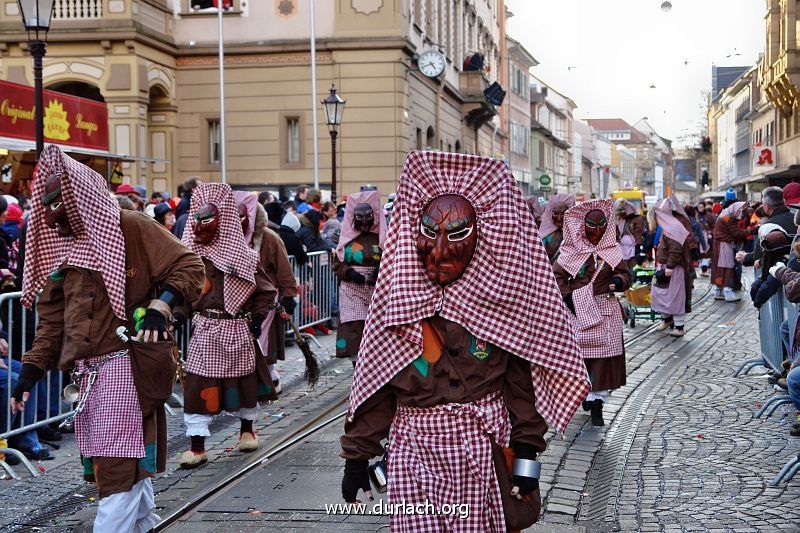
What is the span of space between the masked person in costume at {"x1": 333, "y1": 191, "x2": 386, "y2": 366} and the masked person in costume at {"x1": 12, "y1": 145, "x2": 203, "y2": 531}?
5.48m

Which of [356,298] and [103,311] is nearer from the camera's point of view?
[103,311]

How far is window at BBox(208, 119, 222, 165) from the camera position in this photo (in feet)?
104

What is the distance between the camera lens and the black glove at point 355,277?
10.9 meters

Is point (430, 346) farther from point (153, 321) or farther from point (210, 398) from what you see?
point (210, 398)

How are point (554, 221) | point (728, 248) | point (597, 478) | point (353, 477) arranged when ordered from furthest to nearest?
point (728, 248) < point (554, 221) < point (597, 478) < point (353, 477)

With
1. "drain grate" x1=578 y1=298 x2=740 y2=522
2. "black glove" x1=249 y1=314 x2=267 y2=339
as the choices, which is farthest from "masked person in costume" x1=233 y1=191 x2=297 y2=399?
"drain grate" x1=578 y1=298 x2=740 y2=522

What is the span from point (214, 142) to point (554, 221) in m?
21.6

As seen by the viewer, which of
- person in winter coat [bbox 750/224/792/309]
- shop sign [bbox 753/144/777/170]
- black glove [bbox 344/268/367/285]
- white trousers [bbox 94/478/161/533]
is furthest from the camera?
shop sign [bbox 753/144/777/170]

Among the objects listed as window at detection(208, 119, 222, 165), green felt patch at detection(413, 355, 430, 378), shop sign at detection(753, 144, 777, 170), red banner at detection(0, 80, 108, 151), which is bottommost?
green felt patch at detection(413, 355, 430, 378)

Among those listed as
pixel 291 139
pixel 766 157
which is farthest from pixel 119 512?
pixel 766 157

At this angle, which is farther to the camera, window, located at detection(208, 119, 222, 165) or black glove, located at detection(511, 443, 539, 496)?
window, located at detection(208, 119, 222, 165)

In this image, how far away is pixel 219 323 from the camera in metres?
8.01

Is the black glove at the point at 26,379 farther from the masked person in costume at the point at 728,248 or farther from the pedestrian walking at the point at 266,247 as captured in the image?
the masked person in costume at the point at 728,248

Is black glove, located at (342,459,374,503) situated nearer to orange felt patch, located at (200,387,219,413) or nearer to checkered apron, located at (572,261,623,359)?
orange felt patch, located at (200,387,219,413)
